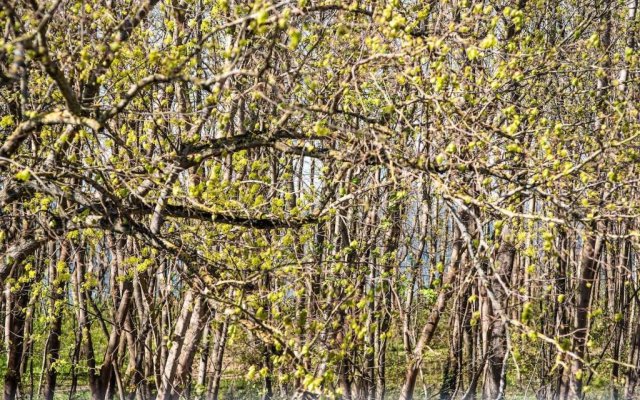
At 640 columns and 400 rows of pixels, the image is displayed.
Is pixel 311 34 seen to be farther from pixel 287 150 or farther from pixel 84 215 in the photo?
pixel 84 215

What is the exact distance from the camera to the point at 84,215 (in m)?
5.21

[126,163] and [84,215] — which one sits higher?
[126,163]

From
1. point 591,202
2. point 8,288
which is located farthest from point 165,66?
point 8,288

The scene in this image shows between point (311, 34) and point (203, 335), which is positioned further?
point (203, 335)

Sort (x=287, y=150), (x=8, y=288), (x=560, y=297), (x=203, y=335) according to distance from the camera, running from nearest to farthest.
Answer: (x=560, y=297) < (x=287, y=150) < (x=8, y=288) < (x=203, y=335)

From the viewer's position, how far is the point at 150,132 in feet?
21.2

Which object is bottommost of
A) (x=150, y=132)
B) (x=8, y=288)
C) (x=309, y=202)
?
(x=8, y=288)

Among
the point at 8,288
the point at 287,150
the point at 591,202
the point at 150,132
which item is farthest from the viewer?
the point at 8,288

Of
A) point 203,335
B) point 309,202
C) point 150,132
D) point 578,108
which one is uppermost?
point 578,108

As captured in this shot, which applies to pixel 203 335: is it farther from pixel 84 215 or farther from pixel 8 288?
pixel 84 215

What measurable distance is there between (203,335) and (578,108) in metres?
4.99

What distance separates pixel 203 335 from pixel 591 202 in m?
4.60

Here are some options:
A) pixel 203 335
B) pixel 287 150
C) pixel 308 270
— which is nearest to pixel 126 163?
pixel 287 150

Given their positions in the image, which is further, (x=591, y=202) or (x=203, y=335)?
(x=203, y=335)
